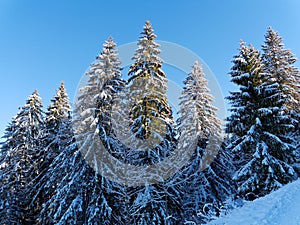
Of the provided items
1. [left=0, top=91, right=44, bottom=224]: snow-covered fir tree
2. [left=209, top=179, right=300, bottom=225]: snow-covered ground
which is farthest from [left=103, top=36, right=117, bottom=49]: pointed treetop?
[left=209, top=179, right=300, bottom=225]: snow-covered ground

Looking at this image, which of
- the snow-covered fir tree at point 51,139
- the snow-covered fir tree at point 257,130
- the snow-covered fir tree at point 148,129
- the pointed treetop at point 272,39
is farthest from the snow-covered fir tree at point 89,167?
the pointed treetop at point 272,39

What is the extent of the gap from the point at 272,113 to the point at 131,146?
929 cm

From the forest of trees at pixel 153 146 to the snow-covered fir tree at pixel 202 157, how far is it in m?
0.08

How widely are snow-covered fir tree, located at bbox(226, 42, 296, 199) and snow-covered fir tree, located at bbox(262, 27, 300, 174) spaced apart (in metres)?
1.26

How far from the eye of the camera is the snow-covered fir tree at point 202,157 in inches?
708

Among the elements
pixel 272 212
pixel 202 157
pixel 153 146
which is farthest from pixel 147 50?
pixel 272 212

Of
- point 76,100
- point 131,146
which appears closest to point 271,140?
point 131,146

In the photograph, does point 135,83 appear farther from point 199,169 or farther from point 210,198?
point 210,198

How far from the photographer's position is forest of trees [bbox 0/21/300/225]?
1451cm

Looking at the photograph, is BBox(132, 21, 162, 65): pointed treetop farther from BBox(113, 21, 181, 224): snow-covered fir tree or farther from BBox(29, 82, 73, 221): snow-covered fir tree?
BBox(29, 82, 73, 221): snow-covered fir tree

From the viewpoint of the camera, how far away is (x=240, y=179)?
589 inches

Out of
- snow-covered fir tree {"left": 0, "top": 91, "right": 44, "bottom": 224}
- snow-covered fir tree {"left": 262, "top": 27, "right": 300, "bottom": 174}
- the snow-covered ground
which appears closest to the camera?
the snow-covered ground

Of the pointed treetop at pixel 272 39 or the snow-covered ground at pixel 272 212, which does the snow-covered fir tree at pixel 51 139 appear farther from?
the pointed treetop at pixel 272 39

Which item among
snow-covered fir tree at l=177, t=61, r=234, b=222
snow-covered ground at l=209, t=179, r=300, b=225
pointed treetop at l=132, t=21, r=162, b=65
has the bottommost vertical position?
snow-covered ground at l=209, t=179, r=300, b=225
